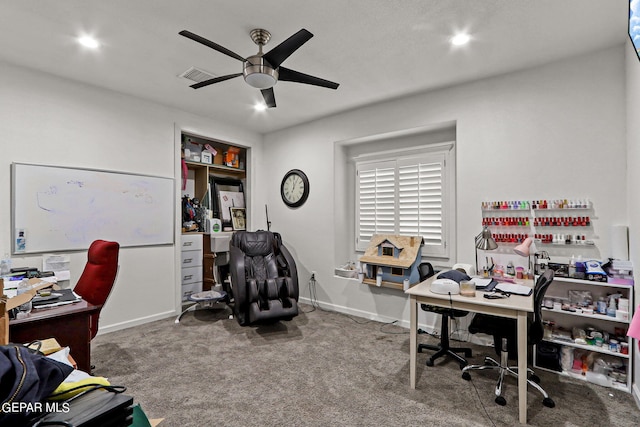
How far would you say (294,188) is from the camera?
4.89 metres

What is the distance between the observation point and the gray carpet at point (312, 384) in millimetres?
2092

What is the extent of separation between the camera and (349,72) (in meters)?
3.16

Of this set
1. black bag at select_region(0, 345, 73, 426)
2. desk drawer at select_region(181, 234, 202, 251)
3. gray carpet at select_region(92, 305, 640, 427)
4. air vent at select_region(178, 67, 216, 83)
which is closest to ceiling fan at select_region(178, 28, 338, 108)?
air vent at select_region(178, 67, 216, 83)

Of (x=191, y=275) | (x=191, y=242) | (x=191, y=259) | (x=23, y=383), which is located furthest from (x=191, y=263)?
(x=23, y=383)

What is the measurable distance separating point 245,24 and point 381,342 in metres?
3.17

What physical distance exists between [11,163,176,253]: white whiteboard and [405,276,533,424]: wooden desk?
3.20 m

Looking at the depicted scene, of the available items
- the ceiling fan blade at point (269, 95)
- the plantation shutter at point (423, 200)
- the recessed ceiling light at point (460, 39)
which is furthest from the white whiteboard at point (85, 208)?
the recessed ceiling light at point (460, 39)

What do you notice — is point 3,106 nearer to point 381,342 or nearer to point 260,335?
point 260,335

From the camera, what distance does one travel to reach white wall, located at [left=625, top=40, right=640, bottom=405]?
2.26 metres

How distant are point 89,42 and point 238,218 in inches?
119

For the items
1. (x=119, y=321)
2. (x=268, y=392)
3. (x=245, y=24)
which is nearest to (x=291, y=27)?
(x=245, y=24)

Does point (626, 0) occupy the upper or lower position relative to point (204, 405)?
upper

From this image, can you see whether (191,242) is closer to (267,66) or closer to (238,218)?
(238,218)

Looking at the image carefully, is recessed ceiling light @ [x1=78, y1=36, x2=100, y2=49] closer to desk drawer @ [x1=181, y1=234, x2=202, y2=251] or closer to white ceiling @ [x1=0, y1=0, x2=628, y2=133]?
white ceiling @ [x1=0, y1=0, x2=628, y2=133]
